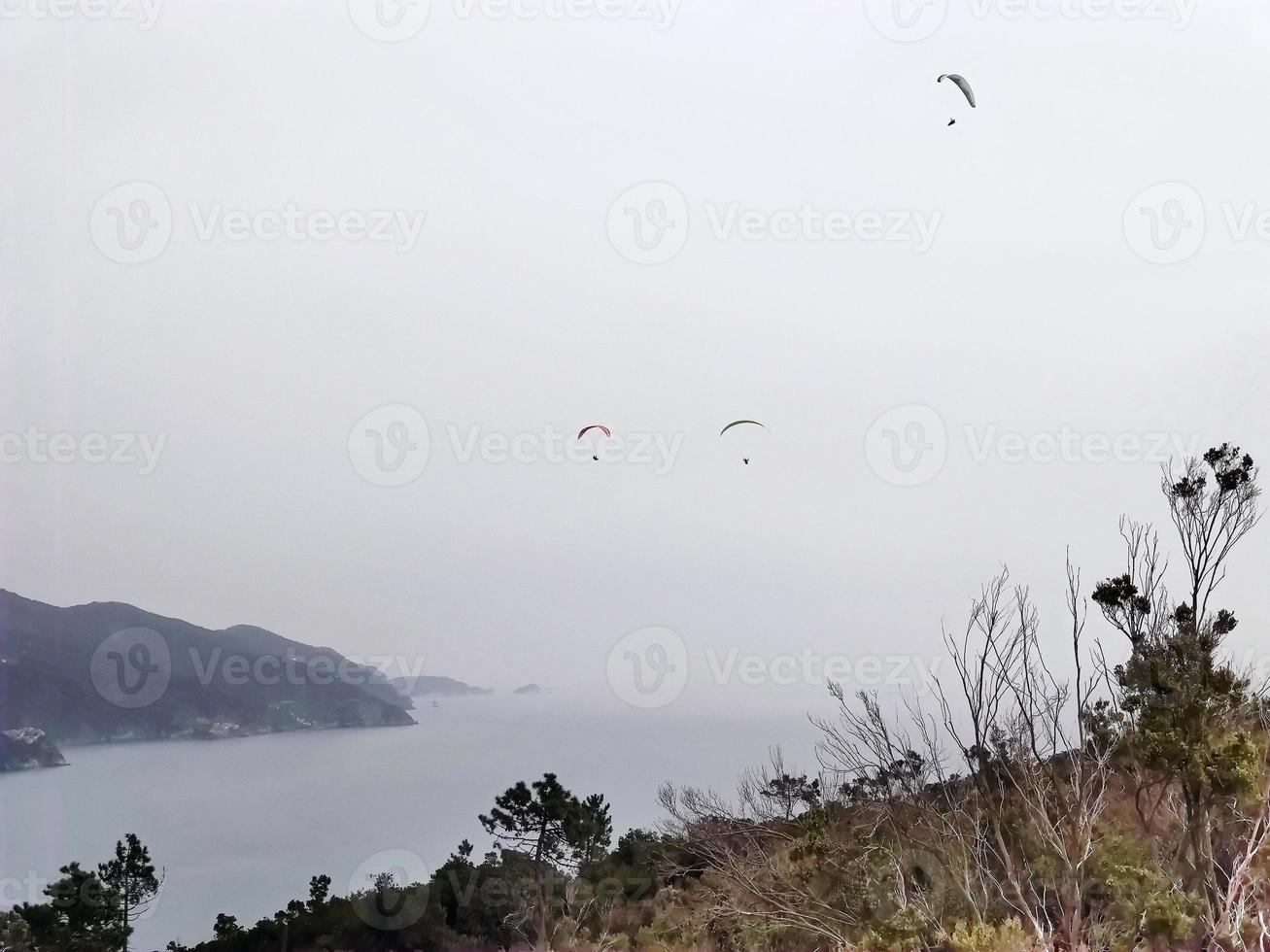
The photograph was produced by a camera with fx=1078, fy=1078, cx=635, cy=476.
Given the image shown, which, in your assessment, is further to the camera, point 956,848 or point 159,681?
point 159,681

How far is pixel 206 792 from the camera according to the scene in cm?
2286

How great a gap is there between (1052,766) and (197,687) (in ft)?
61.6

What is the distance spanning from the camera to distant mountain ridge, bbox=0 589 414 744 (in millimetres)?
21891

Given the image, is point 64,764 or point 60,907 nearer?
point 60,907

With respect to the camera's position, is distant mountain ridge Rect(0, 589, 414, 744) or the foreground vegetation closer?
the foreground vegetation

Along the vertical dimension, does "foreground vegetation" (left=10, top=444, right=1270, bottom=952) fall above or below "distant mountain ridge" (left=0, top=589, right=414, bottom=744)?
below

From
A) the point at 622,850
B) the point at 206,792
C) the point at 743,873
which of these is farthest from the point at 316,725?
the point at 743,873

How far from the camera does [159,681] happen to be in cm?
2478

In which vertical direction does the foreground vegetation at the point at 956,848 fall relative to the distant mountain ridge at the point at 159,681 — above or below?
below

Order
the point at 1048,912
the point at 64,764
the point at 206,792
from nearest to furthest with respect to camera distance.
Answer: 1. the point at 1048,912
2. the point at 64,764
3. the point at 206,792

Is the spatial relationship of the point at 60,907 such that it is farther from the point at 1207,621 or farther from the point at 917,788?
the point at 1207,621

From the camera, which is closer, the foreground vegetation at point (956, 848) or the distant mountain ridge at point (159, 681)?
the foreground vegetation at point (956, 848)

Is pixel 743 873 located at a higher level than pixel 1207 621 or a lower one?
lower

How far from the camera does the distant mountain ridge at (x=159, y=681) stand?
2189 cm
